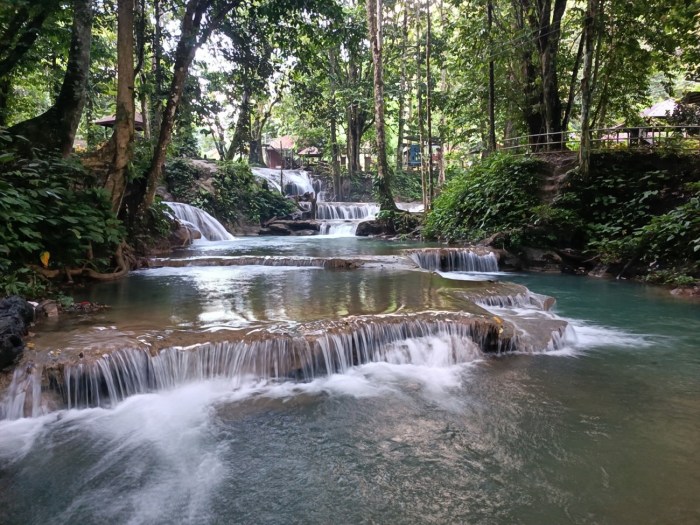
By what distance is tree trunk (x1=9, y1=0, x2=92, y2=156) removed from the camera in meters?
9.03

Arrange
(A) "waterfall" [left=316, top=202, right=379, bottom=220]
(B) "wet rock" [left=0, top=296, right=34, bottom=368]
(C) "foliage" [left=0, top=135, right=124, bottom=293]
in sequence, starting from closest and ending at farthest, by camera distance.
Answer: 1. (B) "wet rock" [left=0, top=296, right=34, bottom=368]
2. (C) "foliage" [left=0, top=135, right=124, bottom=293]
3. (A) "waterfall" [left=316, top=202, right=379, bottom=220]

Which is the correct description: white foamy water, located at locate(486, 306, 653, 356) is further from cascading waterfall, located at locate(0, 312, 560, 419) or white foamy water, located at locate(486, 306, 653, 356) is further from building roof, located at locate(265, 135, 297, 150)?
building roof, located at locate(265, 135, 297, 150)

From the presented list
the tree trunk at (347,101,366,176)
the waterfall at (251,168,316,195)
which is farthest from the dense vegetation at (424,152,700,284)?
the tree trunk at (347,101,366,176)

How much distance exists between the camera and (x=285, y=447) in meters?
4.02

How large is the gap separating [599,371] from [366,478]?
3692 mm

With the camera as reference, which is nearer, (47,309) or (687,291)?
(47,309)

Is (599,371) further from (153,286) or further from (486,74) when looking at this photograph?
(486,74)

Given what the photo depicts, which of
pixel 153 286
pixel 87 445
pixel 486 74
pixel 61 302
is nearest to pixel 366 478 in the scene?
pixel 87 445

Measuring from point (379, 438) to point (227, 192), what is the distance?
66.0ft

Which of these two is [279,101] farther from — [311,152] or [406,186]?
[311,152]

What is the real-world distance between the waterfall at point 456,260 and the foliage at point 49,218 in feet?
24.8

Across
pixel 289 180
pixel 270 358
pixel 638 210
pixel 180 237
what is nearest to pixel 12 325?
pixel 270 358

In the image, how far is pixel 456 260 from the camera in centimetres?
1286

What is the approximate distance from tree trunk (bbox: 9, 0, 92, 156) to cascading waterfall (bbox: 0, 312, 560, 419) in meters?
6.43
